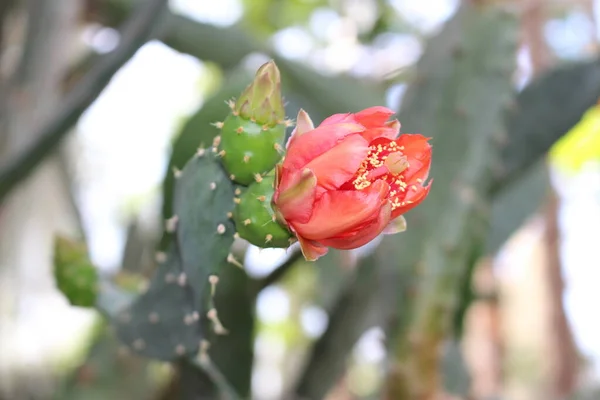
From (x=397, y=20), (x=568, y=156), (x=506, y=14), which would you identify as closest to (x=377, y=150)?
(x=506, y=14)

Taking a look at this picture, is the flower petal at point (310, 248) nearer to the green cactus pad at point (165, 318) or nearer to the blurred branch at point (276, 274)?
the green cactus pad at point (165, 318)

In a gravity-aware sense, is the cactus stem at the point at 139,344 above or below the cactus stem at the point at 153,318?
below

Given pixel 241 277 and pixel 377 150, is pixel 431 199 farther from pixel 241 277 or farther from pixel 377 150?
pixel 377 150

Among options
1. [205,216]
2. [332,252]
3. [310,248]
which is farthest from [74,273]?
[332,252]

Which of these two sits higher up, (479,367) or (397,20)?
(397,20)

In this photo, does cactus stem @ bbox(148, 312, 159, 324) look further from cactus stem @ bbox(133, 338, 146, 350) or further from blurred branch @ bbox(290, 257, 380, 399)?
blurred branch @ bbox(290, 257, 380, 399)

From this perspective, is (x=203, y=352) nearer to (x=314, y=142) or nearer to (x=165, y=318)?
(x=165, y=318)

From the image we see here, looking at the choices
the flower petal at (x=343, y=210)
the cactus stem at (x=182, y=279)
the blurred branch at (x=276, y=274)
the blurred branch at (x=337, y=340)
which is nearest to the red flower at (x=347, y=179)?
the flower petal at (x=343, y=210)
